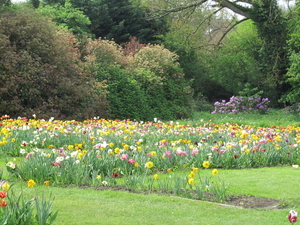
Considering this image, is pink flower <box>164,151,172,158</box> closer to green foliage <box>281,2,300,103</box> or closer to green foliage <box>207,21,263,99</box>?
green foliage <box>281,2,300,103</box>

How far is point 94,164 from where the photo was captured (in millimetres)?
6242

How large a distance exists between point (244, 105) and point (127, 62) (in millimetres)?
9176

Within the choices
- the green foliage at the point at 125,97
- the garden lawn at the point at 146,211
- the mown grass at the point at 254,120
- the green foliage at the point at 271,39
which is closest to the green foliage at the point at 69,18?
the green foliage at the point at 125,97

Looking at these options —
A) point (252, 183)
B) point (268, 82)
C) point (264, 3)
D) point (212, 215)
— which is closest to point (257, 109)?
point (268, 82)

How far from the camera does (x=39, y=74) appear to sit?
1435cm

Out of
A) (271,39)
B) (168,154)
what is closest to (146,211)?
(168,154)

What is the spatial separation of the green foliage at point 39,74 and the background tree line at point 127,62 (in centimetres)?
4

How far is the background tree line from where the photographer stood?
14.4 meters

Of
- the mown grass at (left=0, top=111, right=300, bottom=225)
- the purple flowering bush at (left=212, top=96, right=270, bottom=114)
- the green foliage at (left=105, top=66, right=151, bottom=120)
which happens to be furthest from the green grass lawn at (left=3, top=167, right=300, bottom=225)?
the purple flowering bush at (left=212, top=96, right=270, bottom=114)

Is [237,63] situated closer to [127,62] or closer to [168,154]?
[127,62]

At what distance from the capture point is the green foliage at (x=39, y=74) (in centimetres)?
1384

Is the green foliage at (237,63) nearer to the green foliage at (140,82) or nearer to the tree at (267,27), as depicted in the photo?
the tree at (267,27)

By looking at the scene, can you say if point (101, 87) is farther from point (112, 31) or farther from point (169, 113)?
point (112, 31)

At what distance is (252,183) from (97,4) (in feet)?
98.4
